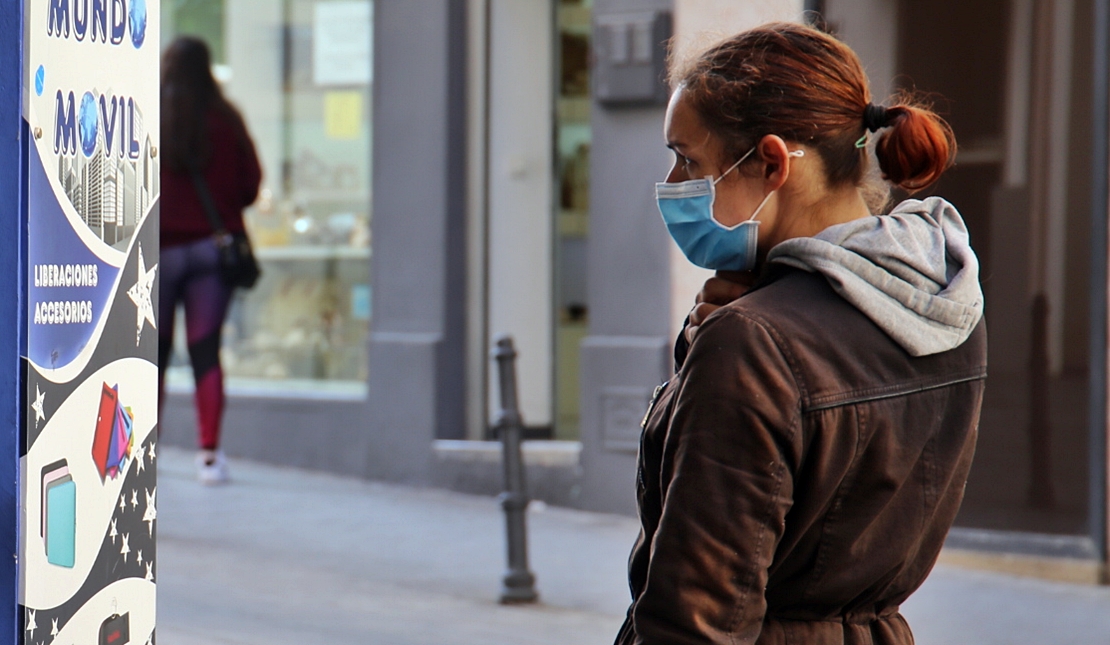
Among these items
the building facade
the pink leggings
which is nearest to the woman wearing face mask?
the building facade

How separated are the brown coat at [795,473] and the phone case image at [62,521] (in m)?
1.07

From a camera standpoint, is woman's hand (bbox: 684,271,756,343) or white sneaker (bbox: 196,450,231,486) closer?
woman's hand (bbox: 684,271,756,343)

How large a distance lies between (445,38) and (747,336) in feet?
23.3

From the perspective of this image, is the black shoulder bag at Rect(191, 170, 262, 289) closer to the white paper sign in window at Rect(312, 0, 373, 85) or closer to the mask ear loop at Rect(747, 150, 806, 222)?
the white paper sign in window at Rect(312, 0, 373, 85)

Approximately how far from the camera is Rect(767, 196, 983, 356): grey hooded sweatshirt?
178 centimetres

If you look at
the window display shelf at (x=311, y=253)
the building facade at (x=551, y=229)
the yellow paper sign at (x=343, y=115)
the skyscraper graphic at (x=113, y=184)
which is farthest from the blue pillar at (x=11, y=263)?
the yellow paper sign at (x=343, y=115)

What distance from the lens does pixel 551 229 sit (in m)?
8.94

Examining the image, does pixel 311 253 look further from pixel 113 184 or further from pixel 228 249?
pixel 113 184

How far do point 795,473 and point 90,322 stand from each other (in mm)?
1388

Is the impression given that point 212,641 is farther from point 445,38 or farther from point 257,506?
point 445,38

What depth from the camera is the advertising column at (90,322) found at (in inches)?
90.5

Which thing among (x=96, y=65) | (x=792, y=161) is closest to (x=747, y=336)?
(x=792, y=161)

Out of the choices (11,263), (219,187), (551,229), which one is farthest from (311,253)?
(11,263)

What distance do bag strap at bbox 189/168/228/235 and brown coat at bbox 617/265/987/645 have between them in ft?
20.8
